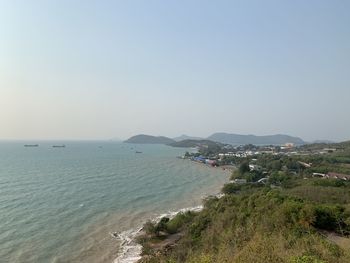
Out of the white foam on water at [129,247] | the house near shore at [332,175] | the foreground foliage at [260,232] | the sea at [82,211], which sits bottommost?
the white foam on water at [129,247]

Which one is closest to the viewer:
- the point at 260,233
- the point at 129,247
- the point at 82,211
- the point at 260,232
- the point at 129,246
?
the point at 260,233

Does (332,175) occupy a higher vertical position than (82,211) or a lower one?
higher

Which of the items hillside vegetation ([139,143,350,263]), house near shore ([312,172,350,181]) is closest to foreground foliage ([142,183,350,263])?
hillside vegetation ([139,143,350,263])

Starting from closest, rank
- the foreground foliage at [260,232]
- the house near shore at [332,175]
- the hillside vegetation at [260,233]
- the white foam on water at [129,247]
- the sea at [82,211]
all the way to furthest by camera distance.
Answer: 1. the foreground foliage at [260,232]
2. the hillside vegetation at [260,233]
3. the white foam on water at [129,247]
4. the sea at [82,211]
5. the house near shore at [332,175]

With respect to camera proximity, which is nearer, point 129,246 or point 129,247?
point 129,247

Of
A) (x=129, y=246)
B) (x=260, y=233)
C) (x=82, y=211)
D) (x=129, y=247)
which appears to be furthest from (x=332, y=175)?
(x=260, y=233)

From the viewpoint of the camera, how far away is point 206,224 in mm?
25516

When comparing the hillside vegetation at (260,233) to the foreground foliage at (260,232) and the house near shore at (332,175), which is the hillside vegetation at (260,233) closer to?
the foreground foliage at (260,232)

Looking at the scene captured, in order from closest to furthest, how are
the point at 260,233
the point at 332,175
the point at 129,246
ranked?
the point at 260,233, the point at 129,246, the point at 332,175

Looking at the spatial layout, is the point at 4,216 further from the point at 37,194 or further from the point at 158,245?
the point at 158,245

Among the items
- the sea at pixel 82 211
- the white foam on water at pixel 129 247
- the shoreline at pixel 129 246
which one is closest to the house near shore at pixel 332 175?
the sea at pixel 82 211

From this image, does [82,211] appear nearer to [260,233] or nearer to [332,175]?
[260,233]

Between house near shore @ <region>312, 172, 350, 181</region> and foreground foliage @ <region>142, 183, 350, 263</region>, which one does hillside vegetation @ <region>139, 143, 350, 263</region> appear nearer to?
foreground foliage @ <region>142, 183, 350, 263</region>

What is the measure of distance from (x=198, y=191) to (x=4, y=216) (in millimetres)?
28563
